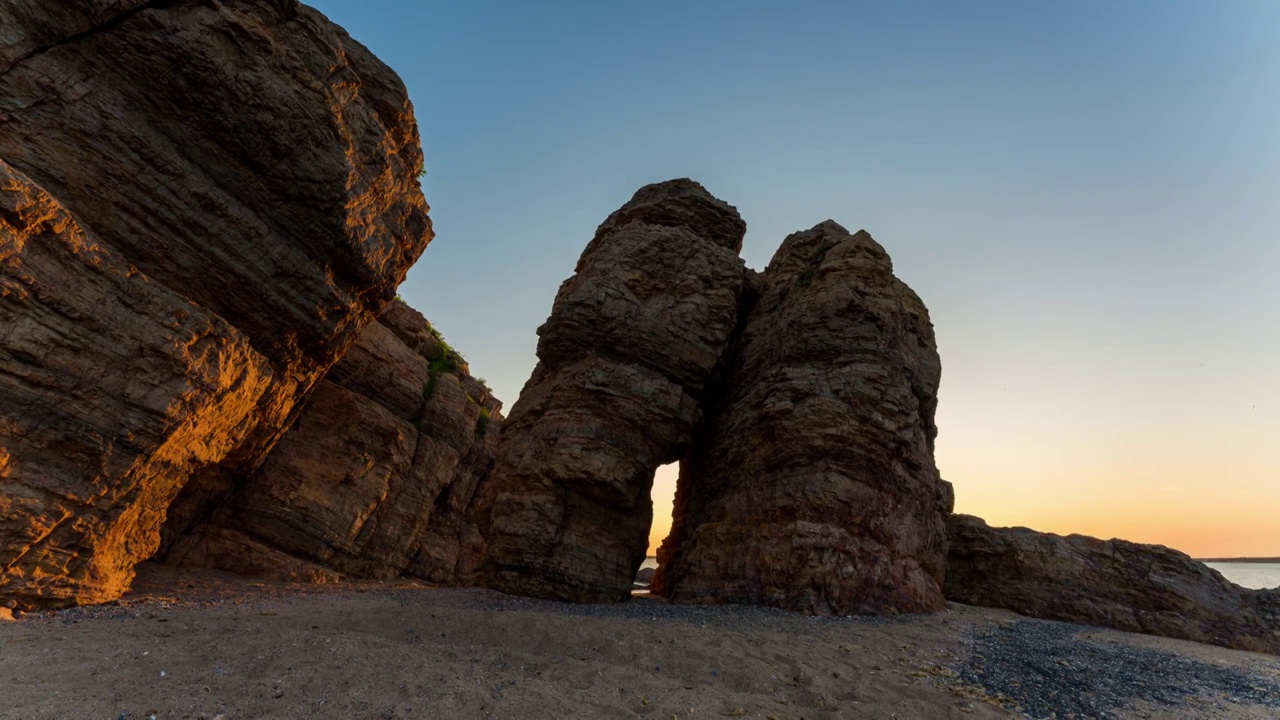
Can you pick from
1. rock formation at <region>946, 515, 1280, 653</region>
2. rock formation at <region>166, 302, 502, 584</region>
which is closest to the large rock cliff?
rock formation at <region>946, 515, 1280, 653</region>

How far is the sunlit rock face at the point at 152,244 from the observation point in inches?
414

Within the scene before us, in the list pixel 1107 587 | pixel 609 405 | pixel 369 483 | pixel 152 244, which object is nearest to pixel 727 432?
pixel 609 405

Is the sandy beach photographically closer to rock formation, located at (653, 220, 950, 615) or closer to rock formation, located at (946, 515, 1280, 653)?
rock formation, located at (653, 220, 950, 615)

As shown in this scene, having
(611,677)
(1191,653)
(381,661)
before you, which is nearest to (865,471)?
(1191,653)

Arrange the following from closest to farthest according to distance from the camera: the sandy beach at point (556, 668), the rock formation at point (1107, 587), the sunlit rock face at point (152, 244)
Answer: the sandy beach at point (556, 668), the sunlit rock face at point (152, 244), the rock formation at point (1107, 587)

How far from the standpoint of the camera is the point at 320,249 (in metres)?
15.7

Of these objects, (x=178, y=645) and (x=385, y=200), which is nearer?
(x=178, y=645)

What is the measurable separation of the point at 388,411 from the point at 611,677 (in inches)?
794

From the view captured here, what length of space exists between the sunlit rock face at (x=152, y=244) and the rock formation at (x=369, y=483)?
5243 mm

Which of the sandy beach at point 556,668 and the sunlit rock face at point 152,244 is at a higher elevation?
the sunlit rock face at point 152,244

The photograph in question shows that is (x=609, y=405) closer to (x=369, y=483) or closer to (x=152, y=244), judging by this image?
(x=369, y=483)

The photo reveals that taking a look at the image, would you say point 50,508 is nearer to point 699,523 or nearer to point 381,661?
point 381,661

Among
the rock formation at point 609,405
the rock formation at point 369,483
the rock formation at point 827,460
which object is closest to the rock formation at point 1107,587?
the rock formation at point 827,460

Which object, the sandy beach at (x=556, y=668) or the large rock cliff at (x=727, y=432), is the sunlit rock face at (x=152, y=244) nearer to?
the sandy beach at (x=556, y=668)
